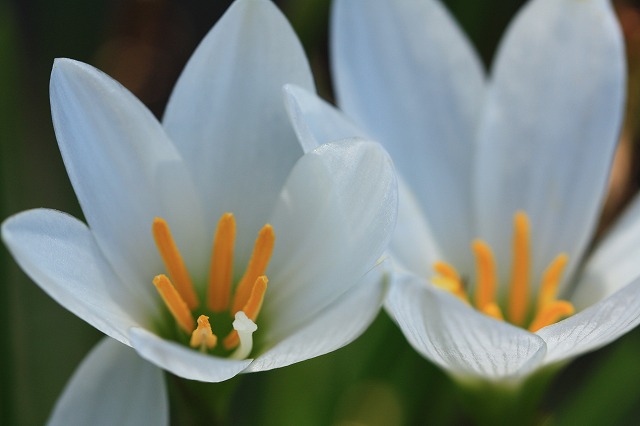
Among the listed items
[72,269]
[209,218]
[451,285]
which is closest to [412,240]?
[451,285]

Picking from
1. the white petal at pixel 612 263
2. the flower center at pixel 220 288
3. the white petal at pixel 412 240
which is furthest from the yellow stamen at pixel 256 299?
the white petal at pixel 612 263

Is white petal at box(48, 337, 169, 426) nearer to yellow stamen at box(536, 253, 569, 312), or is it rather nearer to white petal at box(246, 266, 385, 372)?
white petal at box(246, 266, 385, 372)

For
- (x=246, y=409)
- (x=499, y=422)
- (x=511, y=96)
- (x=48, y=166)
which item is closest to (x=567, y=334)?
(x=499, y=422)

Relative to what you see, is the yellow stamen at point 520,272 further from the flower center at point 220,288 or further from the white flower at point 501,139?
the flower center at point 220,288

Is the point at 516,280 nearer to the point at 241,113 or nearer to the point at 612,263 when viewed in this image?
the point at 612,263

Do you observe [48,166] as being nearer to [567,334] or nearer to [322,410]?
[322,410]

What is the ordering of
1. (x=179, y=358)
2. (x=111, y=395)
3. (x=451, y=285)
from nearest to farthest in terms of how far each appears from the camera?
(x=179, y=358) → (x=111, y=395) → (x=451, y=285)
